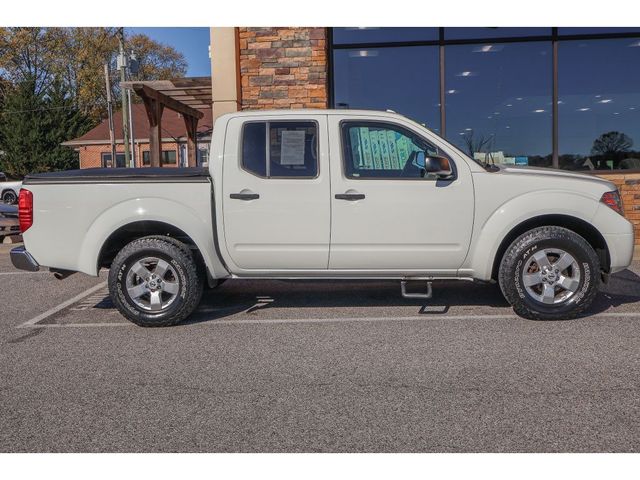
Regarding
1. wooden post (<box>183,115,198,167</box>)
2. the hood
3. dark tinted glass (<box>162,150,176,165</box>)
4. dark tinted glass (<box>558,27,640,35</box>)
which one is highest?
dark tinted glass (<box>558,27,640,35</box>)

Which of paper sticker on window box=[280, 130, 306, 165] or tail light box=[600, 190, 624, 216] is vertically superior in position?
paper sticker on window box=[280, 130, 306, 165]

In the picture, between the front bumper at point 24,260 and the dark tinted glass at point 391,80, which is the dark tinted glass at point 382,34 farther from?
the front bumper at point 24,260

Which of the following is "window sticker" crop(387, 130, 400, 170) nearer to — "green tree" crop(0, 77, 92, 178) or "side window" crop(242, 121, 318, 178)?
"side window" crop(242, 121, 318, 178)

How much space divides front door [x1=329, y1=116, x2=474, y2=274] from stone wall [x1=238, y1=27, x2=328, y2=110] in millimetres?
4962

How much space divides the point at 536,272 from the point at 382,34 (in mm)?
6624

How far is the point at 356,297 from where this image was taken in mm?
7152

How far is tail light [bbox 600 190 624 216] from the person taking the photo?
19.4ft

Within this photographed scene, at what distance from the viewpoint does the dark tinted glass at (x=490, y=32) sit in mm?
10852

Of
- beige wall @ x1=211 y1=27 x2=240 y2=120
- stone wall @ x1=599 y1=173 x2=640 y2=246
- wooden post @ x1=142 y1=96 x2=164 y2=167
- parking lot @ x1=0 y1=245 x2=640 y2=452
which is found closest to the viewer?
parking lot @ x1=0 y1=245 x2=640 y2=452

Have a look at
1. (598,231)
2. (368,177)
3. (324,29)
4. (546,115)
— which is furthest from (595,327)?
(324,29)

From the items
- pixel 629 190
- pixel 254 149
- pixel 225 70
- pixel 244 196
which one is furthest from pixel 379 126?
pixel 629 190

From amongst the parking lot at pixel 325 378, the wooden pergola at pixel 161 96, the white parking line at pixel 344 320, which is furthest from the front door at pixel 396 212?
the wooden pergola at pixel 161 96

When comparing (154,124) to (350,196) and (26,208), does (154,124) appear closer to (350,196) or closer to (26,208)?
(26,208)

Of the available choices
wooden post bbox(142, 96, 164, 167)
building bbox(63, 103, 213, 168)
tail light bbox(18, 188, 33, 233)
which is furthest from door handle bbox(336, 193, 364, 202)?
building bbox(63, 103, 213, 168)
